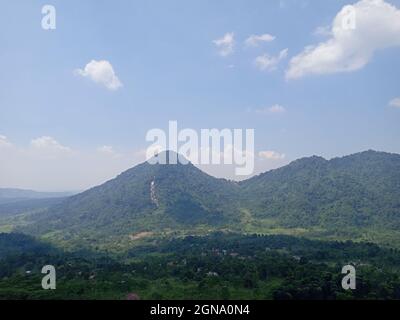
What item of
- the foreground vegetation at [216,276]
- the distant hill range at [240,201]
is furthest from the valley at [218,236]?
the distant hill range at [240,201]

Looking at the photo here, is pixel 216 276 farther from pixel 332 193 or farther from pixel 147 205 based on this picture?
pixel 332 193

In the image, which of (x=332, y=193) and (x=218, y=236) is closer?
(x=218, y=236)

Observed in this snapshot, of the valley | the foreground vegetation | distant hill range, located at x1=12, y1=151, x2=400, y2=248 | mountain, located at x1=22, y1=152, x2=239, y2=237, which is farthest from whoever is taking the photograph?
mountain, located at x1=22, y1=152, x2=239, y2=237

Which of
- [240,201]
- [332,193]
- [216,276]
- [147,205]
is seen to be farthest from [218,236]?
[240,201]

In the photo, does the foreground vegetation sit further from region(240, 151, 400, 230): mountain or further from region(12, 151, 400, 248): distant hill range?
region(240, 151, 400, 230): mountain

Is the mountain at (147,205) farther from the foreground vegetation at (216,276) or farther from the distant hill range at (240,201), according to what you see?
the foreground vegetation at (216,276)

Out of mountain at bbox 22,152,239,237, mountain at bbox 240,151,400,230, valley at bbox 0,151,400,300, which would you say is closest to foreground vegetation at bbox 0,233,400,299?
valley at bbox 0,151,400,300
